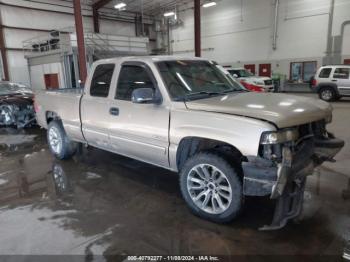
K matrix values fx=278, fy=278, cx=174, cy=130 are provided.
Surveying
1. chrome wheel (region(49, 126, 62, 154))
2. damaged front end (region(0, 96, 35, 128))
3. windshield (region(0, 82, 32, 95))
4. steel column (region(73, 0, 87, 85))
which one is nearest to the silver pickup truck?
chrome wheel (region(49, 126, 62, 154))

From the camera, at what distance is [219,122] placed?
268 cm

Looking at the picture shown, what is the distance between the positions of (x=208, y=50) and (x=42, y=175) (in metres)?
20.4

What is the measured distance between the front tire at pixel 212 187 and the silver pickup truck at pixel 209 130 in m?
0.01

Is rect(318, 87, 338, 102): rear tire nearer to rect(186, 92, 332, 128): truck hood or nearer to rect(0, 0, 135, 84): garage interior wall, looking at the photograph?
rect(186, 92, 332, 128): truck hood

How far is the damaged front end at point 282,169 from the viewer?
2430mm

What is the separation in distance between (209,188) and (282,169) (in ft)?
2.67

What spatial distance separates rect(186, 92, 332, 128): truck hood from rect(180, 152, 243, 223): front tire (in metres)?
0.50

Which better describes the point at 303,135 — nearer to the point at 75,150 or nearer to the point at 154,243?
the point at 154,243

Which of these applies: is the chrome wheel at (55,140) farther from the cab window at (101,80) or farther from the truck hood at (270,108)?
the truck hood at (270,108)

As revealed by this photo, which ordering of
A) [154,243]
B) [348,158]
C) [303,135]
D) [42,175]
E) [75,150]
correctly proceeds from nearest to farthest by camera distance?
1. [154,243]
2. [303,135]
3. [42,175]
4. [348,158]
5. [75,150]

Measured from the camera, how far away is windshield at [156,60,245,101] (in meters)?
3.26

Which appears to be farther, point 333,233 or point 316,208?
point 316,208

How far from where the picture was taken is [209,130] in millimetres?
2760

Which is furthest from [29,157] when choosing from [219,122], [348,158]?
[348,158]
